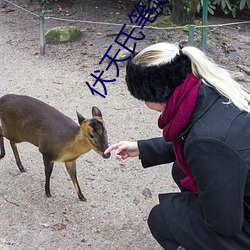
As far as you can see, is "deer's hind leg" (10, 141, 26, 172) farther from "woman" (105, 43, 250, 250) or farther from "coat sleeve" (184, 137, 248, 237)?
"coat sleeve" (184, 137, 248, 237)

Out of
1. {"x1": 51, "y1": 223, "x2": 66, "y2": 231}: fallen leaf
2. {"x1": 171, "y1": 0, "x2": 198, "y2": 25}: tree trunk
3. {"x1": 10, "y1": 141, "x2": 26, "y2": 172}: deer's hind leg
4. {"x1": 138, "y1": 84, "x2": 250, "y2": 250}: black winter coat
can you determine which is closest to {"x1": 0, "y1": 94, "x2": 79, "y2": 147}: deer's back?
{"x1": 10, "y1": 141, "x2": 26, "y2": 172}: deer's hind leg

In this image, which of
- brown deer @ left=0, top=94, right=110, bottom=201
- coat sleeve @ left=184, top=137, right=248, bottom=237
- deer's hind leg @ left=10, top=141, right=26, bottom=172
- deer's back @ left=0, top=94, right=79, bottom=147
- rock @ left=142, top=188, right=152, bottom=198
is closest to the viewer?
coat sleeve @ left=184, top=137, right=248, bottom=237

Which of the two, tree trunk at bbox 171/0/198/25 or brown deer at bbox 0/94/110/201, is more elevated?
brown deer at bbox 0/94/110/201

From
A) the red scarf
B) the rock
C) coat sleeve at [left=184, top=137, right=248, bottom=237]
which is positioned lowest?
the rock

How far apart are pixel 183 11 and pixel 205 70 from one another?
4.71 m

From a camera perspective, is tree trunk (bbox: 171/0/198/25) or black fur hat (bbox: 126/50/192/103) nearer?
black fur hat (bbox: 126/50/192/103)

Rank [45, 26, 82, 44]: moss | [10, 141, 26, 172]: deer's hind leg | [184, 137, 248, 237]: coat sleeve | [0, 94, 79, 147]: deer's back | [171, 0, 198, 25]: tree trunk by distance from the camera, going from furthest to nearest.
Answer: [171, 0, 198, 25]: tree trunk < [45, 26, 82, 44]: moss < [10, 141, 26, 172]: deer's hind leg < [0, 94, 79, 147]: deer's back < [184, 137, 248, 237]: coat sleeve

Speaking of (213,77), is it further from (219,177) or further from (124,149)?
(124,149)

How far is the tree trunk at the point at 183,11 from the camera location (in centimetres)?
641

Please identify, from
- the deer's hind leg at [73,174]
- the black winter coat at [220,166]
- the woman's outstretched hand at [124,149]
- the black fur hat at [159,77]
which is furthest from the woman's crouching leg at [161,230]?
the deer's hind leg at [73,174]

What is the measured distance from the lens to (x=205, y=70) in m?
1.93

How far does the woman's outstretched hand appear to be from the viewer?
2.54 metres

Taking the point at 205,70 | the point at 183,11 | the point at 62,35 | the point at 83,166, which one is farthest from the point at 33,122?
the point at 183,11

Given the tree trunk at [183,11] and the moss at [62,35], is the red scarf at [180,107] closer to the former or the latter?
the moss at [62,35]
